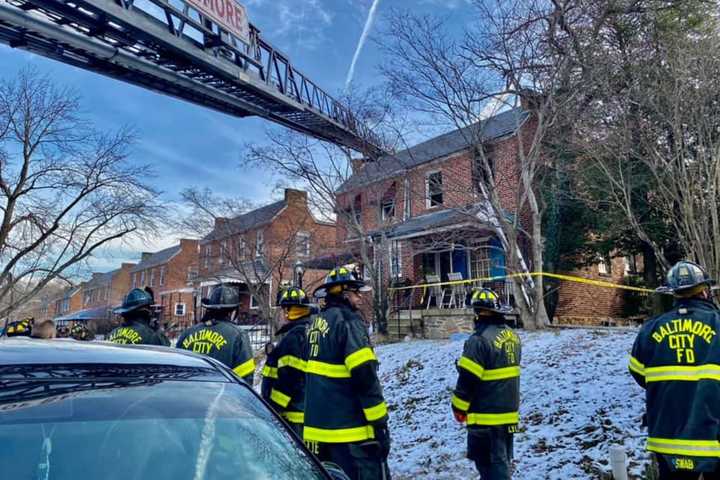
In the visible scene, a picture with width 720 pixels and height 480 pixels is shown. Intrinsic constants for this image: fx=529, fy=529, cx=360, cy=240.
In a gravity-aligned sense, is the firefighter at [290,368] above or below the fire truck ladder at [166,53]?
below

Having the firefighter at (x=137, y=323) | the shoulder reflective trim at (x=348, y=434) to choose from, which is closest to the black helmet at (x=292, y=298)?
the firefighter at (x=137, y=323)

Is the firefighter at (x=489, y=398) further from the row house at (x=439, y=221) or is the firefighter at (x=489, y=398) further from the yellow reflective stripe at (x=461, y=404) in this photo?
the row house at (x=439, y=221)

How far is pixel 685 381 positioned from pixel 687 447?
15.6 inches

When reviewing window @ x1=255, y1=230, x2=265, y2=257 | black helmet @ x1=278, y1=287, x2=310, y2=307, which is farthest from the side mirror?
window @ x1=255, y1=230, x2=265, y2=257

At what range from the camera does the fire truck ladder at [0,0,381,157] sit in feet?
25.3

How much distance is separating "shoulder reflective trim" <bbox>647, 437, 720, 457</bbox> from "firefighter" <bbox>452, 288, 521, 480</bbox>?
44.4 inches

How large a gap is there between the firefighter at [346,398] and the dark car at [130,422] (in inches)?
57.6

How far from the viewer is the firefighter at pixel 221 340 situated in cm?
442

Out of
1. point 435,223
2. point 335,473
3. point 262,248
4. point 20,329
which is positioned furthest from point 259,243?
point 335,473

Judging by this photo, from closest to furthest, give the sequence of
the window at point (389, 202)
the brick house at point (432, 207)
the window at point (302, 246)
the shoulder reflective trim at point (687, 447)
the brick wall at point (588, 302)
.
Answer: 1. the shoulder reflective trim at point (687, 447)
2. the brick house at point (432, 207)
3. the brick wall at point (588, 302)
4. the window at point (389, 202)
5. the window at point (302, 246)

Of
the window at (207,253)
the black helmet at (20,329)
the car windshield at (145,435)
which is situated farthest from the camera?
the window at (207,253)

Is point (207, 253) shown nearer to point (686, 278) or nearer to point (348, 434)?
point (348, 434)

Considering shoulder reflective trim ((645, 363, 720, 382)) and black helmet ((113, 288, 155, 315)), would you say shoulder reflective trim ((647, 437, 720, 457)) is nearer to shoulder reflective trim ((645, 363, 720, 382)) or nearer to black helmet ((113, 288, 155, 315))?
shoulder reflective trim ((645, 363, 720, 382))

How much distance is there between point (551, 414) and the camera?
6395 millimetres
